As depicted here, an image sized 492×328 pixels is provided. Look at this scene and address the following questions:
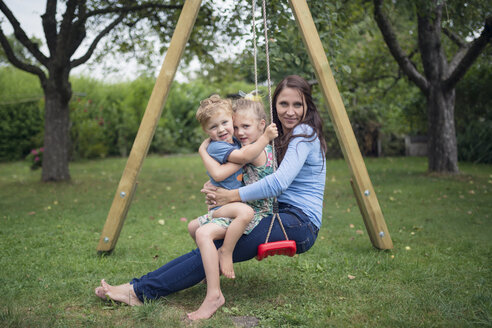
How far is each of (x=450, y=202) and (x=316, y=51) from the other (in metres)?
4.43

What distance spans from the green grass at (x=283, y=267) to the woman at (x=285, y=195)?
0.43 feet

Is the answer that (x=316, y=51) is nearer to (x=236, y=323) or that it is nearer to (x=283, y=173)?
(x=283, y=173)

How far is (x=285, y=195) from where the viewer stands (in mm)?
3070

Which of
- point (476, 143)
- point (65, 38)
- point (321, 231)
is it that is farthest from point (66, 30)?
point (476, 143)

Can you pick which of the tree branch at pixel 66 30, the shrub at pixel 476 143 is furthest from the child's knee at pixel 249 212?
the shrub at pixel 476 143

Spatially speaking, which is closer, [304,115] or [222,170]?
[222,170]

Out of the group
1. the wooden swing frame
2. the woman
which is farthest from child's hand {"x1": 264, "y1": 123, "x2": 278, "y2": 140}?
the wooden swing frame

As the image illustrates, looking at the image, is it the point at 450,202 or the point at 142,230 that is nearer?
the point at 142,230

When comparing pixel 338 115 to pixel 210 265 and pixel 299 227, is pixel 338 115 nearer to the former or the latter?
pixel 299 227

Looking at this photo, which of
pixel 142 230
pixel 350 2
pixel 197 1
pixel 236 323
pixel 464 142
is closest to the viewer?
pixel 236 323

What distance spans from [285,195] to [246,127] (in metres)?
0.53

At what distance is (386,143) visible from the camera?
1491 centimetres

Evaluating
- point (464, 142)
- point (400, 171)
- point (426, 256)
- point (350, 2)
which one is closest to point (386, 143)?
point (464, 142)

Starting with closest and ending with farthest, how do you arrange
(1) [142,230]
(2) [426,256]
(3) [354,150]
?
(3) [354,150], (2) [426,256], (1) [142,230]
